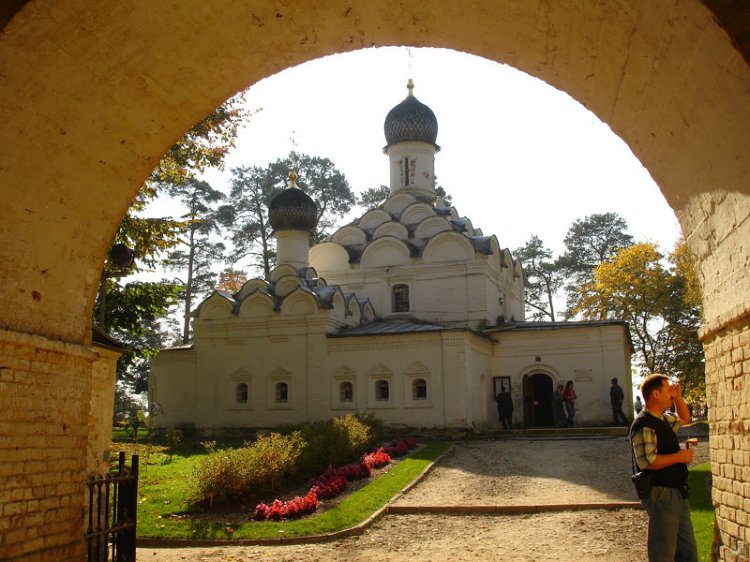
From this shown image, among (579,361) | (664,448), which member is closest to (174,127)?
(664,448)

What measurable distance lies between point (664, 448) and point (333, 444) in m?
10.7

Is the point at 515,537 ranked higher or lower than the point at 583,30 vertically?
lower

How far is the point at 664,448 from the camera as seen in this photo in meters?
4.80

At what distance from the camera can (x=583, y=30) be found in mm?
4777

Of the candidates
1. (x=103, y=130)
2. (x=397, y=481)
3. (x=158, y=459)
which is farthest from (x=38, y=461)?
(x=158, y=459)

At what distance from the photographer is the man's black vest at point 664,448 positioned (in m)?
4.72

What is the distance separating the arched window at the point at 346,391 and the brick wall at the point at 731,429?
58.3ft

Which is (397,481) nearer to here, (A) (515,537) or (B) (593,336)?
(A) (515,537)

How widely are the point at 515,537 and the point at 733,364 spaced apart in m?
5.02

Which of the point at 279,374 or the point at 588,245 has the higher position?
the point at 588,245

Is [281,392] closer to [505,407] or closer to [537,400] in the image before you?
[505,407]

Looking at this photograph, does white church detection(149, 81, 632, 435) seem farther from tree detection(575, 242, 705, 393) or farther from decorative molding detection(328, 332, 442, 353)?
tree detection(575, 242, 705, 393)

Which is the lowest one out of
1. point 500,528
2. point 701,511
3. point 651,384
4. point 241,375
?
point 500,528

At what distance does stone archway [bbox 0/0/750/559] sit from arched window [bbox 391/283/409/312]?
20.0 metres
